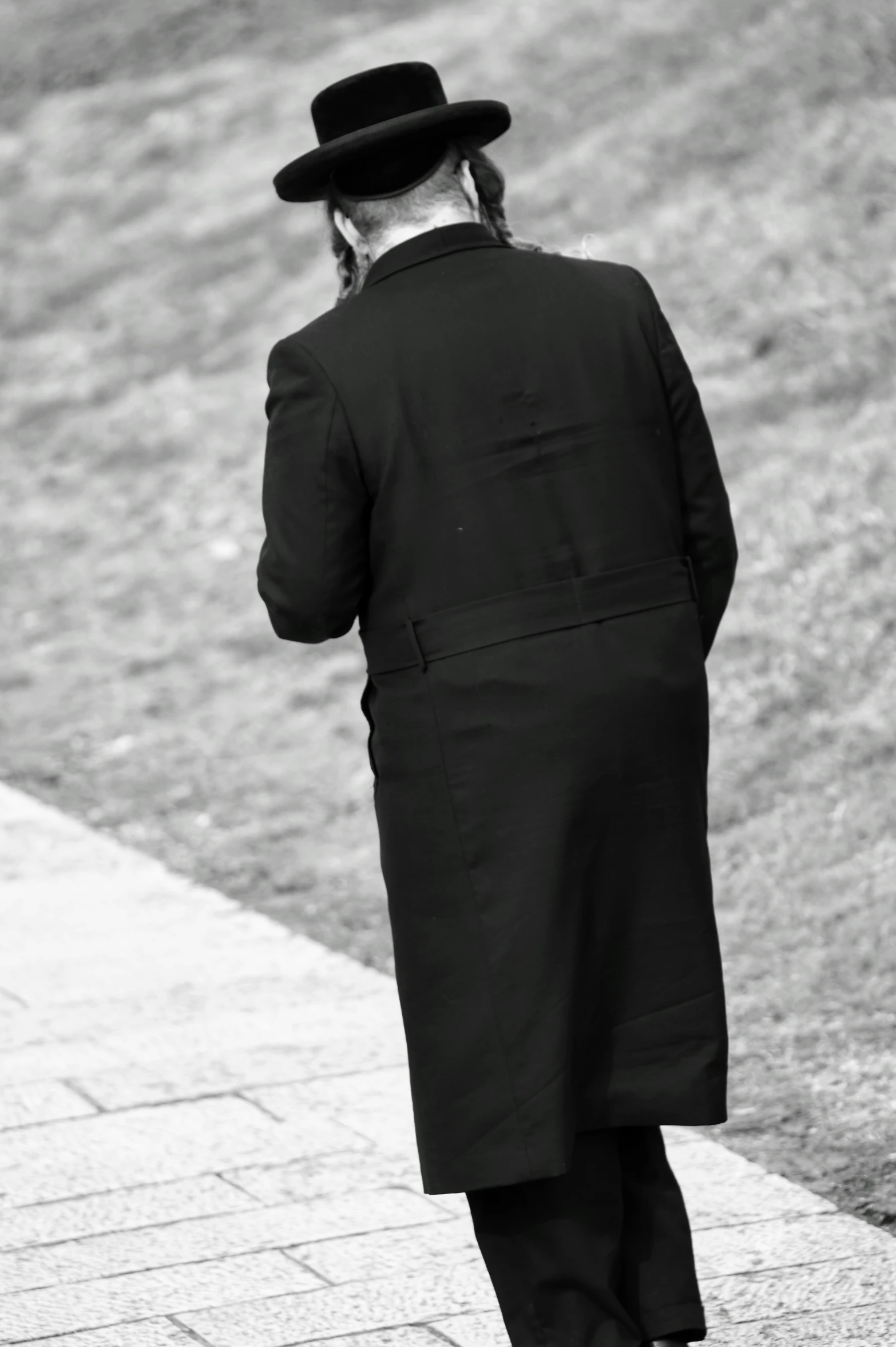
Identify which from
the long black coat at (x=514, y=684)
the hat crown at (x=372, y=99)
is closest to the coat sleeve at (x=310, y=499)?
the long black coat at (x=514, y=684)

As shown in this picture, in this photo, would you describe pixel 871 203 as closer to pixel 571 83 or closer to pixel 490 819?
pixel 571 83

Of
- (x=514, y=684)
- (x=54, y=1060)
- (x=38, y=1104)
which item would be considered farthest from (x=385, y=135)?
(x=54, y=1060)

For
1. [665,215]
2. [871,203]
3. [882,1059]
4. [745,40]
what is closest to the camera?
[882,1059]

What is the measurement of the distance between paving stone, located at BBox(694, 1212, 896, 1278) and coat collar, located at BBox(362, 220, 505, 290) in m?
1.93

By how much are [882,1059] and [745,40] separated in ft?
28.0

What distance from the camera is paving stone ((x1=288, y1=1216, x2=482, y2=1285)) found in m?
3.64

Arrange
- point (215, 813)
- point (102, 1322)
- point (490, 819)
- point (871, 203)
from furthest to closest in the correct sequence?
point (871, 203), point (215, 813), point (102, 1322), point (490, 819)

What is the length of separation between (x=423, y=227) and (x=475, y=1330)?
1898 millimetres

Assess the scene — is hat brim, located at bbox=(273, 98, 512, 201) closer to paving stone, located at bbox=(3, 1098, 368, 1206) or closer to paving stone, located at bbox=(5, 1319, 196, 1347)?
paving stone, located at bbox=(5, 1319, 196, 1347)

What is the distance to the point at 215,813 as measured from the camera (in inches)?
277

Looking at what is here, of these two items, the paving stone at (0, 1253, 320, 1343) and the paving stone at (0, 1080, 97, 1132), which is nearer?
the paving stone at (0, 1253, 320, 1343)

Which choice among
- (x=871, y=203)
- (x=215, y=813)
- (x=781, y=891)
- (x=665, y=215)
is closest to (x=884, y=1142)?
(x=781, y=891)

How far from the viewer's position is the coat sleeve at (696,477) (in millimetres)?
2914

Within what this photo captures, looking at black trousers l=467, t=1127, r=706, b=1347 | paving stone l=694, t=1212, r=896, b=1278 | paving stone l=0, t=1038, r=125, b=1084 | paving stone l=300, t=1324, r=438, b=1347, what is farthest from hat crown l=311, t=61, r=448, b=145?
paving stone l=0, t=1038, r=125, b=1084
